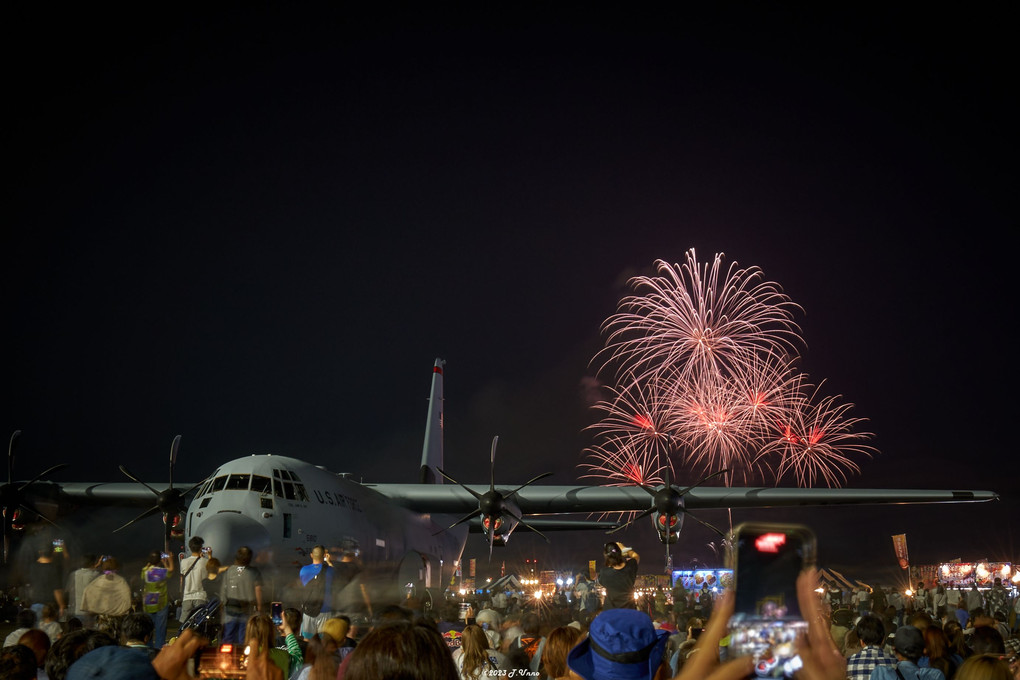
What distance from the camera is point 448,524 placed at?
29844mm

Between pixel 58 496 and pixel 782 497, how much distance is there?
2285 cm

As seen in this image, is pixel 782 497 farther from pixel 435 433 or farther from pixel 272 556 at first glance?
pixel 272 556

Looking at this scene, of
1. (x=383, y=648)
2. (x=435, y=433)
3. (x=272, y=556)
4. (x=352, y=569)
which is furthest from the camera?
(x=435, y=433)

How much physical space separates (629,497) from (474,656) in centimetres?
2012

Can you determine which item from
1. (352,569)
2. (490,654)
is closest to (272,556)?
(352,569)

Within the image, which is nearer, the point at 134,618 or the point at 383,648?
the point at 383,648

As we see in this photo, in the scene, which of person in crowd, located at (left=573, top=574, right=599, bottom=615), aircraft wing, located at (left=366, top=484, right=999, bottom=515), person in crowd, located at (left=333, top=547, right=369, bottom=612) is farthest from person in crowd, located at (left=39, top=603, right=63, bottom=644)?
aircraft wing, located at (left=366, top=484, right=999, bottom=515)

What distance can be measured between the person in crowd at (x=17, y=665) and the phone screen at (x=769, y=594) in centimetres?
379

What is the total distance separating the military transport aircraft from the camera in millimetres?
14984

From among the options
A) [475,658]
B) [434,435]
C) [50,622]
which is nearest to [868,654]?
[475,658]

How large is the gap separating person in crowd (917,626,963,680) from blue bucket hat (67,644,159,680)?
5.57 meters

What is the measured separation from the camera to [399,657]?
205cm

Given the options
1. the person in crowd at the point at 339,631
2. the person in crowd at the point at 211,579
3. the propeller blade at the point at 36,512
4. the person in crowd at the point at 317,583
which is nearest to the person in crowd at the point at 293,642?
the person in crowd at the point at 339,631

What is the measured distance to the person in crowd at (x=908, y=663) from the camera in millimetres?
5102
